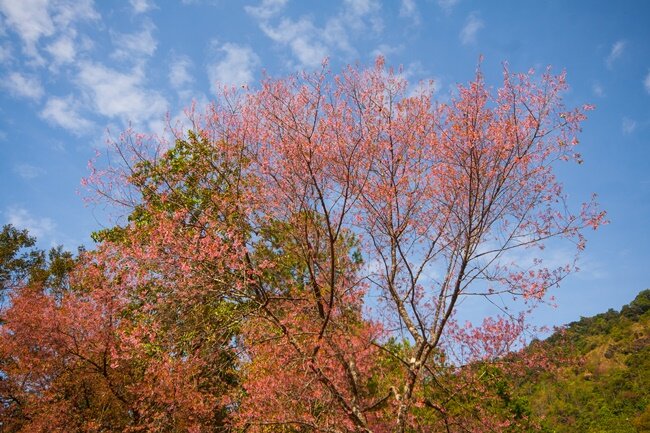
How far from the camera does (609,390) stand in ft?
245

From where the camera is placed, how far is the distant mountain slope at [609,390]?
215ft

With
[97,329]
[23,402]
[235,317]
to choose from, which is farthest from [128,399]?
[235,317]

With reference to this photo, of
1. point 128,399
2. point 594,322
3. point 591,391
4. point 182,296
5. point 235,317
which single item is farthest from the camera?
point 594,322

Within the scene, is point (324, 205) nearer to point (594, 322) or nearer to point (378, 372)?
point (378, 372)

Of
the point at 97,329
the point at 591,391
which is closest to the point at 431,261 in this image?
the point at 97,329

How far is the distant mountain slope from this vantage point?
215 feet

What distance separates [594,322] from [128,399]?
115976 mm

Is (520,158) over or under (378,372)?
over

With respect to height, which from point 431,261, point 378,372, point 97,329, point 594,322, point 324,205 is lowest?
point 378,372

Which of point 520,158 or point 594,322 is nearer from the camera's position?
point 520,158

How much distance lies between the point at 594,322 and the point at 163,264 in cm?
11928

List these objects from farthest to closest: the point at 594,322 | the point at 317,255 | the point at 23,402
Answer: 1. the point at 594,322
2. the point at 23,402
3. the point at 317,255

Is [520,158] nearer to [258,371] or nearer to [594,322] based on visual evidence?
[258,371]

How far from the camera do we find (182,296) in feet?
25.1
